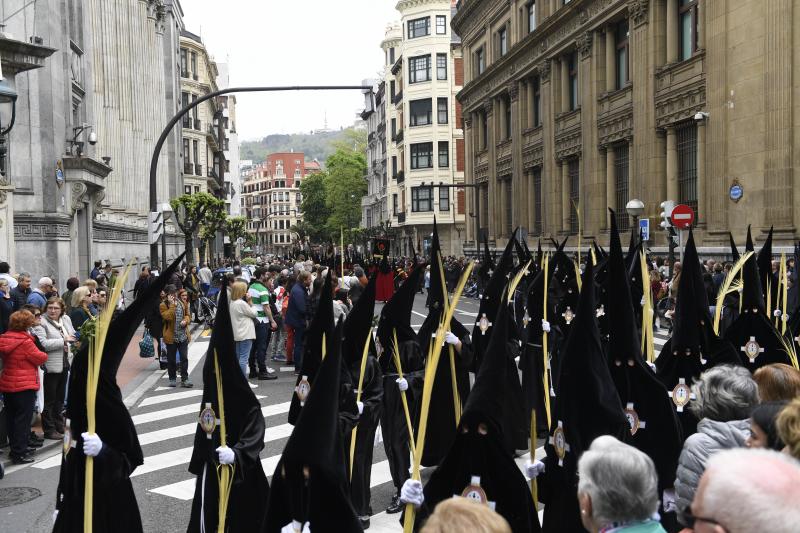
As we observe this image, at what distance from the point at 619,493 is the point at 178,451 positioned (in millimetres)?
7472

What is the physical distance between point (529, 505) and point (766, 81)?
746 inches

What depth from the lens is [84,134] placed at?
26.7m

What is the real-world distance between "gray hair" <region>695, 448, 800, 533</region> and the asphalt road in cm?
492

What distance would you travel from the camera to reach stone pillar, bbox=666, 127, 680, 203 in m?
25.5

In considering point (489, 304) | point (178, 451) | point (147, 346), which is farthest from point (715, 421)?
point (147, 346)

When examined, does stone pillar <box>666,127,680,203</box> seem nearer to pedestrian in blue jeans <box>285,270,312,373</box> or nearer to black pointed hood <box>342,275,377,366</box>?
pedestrian in blue jeans <box>285,270,312,373</box>

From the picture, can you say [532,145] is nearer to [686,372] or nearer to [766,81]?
[766,81]

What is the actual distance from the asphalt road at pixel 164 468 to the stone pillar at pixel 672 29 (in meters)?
17.4

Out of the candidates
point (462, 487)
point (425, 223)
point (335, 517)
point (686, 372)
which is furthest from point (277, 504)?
point (425, 223)

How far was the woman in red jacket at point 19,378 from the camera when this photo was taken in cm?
895

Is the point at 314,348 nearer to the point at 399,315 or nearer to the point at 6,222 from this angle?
the point at 399,315

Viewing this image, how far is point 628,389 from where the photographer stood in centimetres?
568

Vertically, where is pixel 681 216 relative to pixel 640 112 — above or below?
below

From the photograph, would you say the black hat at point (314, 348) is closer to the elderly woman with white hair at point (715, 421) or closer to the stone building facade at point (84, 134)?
the elderly woman with white hair at point (715, 421)
